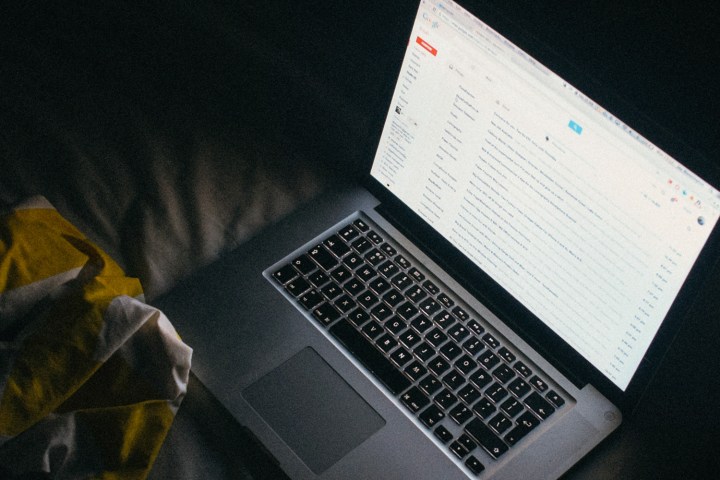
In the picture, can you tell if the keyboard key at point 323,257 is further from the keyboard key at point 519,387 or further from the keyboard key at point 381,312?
the keyboard key at point 519,387

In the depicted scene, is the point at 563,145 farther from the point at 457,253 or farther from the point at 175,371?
the point at 175,371

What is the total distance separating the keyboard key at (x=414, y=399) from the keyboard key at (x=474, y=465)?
63 mm

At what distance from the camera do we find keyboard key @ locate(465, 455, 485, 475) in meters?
0.75

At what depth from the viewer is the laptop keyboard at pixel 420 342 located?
30.7 inches

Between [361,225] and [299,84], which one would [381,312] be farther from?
[299,84]

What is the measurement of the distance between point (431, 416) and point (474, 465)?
0.06 m

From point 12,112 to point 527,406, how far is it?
25.2 inches

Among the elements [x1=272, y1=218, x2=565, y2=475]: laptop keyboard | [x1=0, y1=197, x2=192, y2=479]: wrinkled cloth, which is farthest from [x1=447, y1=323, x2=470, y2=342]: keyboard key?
[x1=0, y1=197, x2=192, y2=479]: wrinkled cloth

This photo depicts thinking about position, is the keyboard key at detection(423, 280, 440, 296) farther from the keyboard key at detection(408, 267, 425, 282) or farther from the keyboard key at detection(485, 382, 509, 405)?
the keyboard key at detection(485, 382, 509, 405)

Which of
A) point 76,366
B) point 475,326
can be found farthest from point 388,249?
point 76,366

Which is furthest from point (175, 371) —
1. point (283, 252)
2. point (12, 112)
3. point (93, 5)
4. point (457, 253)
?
point (93, 5)

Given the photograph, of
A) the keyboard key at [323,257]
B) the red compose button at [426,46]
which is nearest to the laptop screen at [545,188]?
the red compose button at [426,46]

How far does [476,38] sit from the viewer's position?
2.42 ft

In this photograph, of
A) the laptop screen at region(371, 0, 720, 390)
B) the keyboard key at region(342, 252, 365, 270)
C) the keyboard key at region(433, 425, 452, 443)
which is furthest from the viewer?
the keyboard key at region(342, 252, 365, 270)
